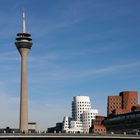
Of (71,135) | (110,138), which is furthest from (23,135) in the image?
(110,138)

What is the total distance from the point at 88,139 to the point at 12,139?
24956 millimetres

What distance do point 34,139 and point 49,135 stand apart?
6626mm

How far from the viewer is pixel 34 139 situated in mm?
135000

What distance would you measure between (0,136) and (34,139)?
49.0 ft

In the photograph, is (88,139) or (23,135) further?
(88,139)

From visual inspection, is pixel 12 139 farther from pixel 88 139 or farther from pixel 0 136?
pixel 88 139

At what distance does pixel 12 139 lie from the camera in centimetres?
13088

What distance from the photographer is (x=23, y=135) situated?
128 meters

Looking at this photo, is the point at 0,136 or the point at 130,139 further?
the point at 130,139

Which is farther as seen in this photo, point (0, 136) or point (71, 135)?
point (71, 135)

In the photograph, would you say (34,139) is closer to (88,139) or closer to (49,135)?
(49,135)

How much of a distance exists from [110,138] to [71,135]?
12.3m

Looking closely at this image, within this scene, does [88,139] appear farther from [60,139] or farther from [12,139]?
[12,139]

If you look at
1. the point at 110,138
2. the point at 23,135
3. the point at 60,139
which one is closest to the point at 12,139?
the point at 23,135
